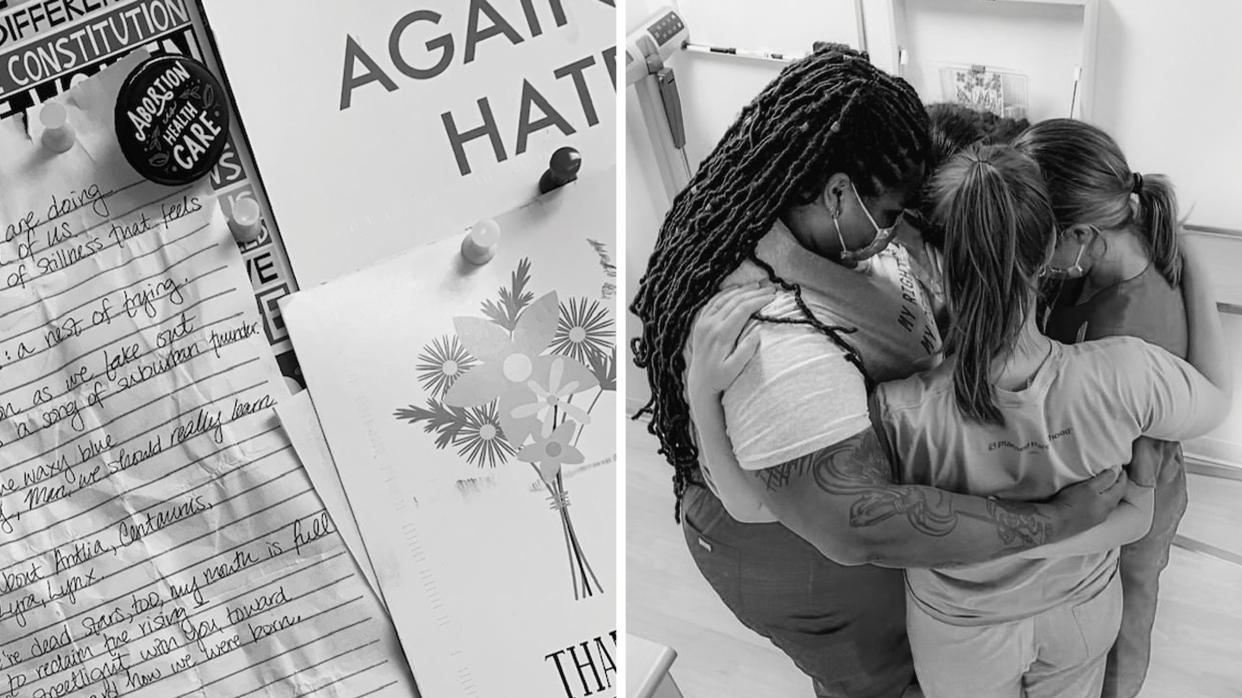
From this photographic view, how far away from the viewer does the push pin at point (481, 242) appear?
0.75 m

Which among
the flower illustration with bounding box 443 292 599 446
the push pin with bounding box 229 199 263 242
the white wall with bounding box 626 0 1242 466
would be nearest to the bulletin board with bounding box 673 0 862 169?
the white wall with bounding box 626 0 1242 466

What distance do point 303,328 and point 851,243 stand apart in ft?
1.29

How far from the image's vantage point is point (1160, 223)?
520 mm

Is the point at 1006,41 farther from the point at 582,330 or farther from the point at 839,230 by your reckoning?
the point at 582,330

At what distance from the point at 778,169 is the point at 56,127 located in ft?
1.60

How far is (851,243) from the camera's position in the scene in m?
0.55

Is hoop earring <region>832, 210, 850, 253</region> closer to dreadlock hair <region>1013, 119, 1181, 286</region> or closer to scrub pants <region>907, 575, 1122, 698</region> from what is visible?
dreadlock hair <region>1013, 119, 1181, 286</region>

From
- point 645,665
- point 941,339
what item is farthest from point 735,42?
point 645,665

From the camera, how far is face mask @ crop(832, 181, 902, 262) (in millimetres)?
539

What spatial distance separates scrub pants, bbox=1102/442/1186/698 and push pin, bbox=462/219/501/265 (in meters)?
0.43

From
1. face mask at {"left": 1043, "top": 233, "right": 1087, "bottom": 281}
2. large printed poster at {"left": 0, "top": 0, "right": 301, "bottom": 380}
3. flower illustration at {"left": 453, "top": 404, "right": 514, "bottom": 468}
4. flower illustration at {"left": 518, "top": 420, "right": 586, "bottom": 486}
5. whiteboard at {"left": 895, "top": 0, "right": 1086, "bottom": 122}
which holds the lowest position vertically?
flower illustration at {"left": 518, "top": 420, "right": 586, "bottom": 486}

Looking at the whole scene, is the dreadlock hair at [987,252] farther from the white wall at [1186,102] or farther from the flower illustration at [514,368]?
the flower illustration at [514,368]

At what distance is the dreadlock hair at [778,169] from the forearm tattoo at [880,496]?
0.04 meters

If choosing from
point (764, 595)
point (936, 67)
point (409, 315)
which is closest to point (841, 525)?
point (764, 595)
